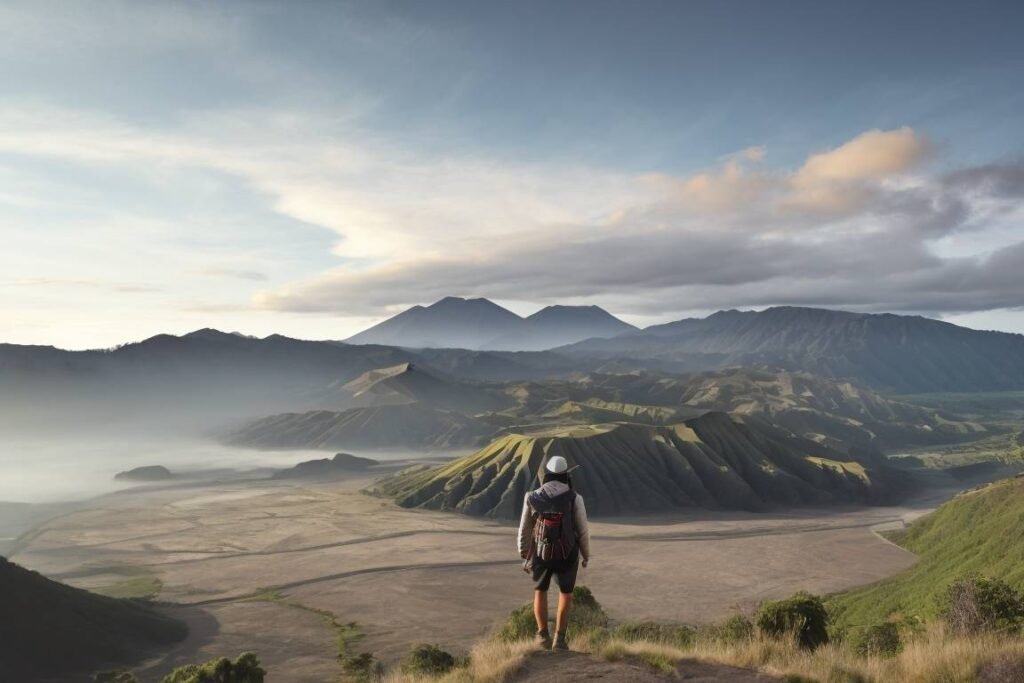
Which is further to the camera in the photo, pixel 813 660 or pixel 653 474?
pixel 653 474

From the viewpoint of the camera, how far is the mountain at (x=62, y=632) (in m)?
44.8

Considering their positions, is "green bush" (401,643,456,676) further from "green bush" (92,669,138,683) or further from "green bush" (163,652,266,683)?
"green bush" (92,669,138,683)

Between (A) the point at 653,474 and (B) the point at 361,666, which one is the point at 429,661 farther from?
(A) the point at 653,474

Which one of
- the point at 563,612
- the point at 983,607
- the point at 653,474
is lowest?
the point at 653,474

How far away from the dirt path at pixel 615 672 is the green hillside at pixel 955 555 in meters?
→ 36.1

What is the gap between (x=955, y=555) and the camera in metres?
66.7

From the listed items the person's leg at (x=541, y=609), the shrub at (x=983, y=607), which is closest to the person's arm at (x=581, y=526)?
the person's leg at (x=541, y=609)

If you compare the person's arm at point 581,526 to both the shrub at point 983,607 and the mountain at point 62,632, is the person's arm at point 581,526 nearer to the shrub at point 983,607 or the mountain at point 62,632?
the shrub at point 983,607

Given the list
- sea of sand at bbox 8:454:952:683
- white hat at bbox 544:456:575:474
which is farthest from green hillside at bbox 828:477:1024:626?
white hat at bbox 544:456:575:474

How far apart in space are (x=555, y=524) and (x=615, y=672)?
8.76 feet

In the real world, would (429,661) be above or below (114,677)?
above

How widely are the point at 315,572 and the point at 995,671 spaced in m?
83.5

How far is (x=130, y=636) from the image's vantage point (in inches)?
2088

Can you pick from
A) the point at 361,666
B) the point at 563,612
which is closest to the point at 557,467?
the point at 563,612
